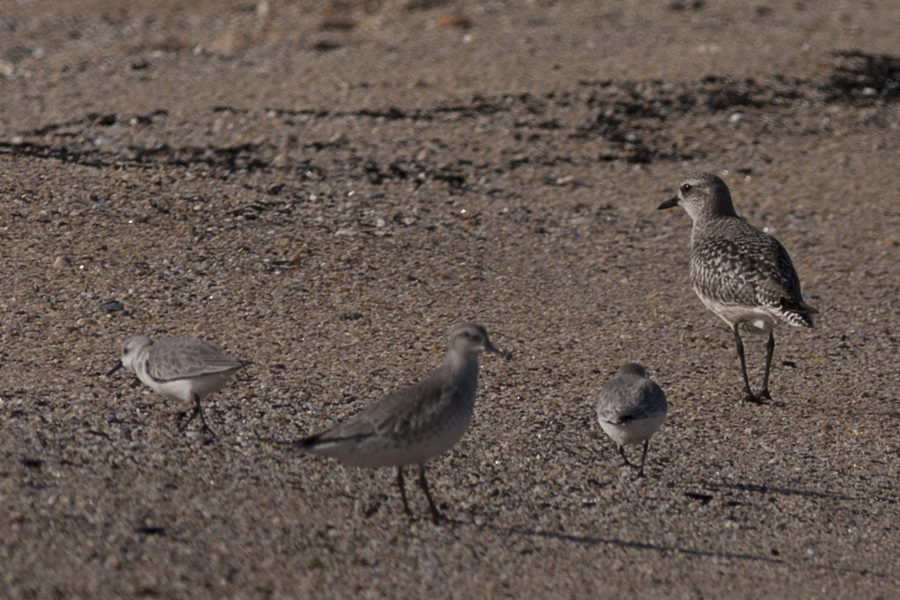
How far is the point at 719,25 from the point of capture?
16953 mm

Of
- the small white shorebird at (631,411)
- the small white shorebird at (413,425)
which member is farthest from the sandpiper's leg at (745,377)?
the small white shorebird at (413,425)

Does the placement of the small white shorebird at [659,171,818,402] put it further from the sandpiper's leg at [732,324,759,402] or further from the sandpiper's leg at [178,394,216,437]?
the sandpiper's leg at [178,394,216,437]

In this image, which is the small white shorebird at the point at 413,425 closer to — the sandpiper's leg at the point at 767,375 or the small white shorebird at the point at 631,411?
the small white shorebird at the point at 631,411

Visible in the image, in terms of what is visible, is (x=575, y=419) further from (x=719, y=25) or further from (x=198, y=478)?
(x=719, y=25)

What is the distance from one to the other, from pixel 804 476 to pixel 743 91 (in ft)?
27.9

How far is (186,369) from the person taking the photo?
657 centimetres

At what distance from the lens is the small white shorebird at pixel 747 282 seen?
8.08 metres

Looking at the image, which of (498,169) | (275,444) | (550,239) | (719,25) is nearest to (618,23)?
(719,25)

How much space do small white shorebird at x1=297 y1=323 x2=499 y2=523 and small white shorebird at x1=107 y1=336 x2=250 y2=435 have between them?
48.0 inches

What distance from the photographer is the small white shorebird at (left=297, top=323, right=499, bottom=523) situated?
5.60 m

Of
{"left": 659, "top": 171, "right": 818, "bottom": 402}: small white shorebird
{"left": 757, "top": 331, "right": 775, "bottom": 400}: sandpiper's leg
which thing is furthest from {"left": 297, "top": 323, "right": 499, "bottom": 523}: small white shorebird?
{"left": 757, "top": 331, "right": 775, "bottom": 400}: sandpiper's leg

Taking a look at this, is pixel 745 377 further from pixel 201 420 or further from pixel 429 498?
pixel 201 420

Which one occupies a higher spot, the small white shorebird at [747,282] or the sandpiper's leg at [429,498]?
the sandpiper's leg at [429,498]

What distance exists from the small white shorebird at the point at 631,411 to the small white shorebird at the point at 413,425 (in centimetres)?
100
